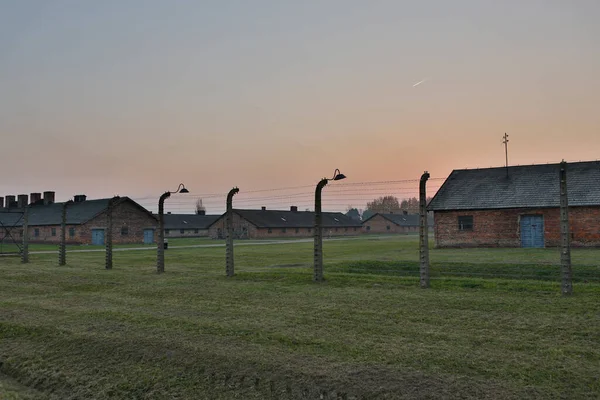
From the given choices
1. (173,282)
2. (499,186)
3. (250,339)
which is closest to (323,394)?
(250,339)

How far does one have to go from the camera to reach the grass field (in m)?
6.60

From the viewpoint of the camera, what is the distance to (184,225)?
92.8 meters

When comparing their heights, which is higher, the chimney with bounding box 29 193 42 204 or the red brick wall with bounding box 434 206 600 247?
the chimney with bounding box 29 193 42 204

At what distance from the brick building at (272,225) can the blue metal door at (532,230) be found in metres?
46.7

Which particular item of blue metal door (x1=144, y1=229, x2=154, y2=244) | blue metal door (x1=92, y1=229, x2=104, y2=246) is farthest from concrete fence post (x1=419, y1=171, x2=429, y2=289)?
blue metal door (x1=144, y1=229, x2=154, y2=244)

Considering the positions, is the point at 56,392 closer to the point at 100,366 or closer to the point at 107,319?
the point at 100,366

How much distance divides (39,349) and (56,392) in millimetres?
2211

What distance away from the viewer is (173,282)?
16.6 m

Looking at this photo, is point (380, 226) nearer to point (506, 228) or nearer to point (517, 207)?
point (506, 228)

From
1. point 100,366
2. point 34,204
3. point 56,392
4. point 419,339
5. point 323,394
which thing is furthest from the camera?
point 34,204

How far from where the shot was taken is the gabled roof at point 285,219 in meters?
77.6

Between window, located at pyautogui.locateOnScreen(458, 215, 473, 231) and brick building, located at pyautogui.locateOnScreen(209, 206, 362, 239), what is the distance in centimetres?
4270

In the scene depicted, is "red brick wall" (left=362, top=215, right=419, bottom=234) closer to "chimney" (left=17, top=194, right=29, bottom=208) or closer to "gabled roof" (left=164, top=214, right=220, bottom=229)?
"gabled roof" (left=164, top=214, right=220, bottom=229)

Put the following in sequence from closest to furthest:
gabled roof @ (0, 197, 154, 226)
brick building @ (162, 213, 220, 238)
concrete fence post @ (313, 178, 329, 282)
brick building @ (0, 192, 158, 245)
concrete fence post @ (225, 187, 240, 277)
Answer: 1. concrete fence post @ (313, 178, 329, 282)
2. concrete fence post @ (225, 187, 240, 277)
3. brick building @ (0, 192, 158, 245)
4. gabled roof @ (0, 197, 154, 226)
5. brick building @ (162, 213, 220, 238)
